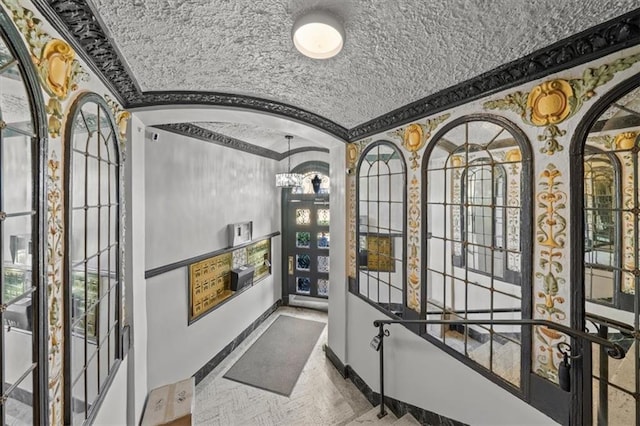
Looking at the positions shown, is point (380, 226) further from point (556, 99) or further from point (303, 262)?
point (303, 262)

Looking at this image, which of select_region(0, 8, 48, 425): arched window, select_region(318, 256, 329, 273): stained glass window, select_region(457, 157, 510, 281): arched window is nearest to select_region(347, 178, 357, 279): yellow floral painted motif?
select_region(457, 157, 510, 281): arched window

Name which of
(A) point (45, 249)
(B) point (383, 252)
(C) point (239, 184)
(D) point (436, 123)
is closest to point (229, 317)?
(C) point (239, 184)

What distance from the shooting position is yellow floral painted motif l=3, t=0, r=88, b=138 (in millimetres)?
854

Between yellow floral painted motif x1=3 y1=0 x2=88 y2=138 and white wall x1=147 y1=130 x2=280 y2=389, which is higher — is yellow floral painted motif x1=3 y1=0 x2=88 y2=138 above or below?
above

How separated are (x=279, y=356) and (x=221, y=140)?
2881 mm

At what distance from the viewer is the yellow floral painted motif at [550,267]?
133 centimetres

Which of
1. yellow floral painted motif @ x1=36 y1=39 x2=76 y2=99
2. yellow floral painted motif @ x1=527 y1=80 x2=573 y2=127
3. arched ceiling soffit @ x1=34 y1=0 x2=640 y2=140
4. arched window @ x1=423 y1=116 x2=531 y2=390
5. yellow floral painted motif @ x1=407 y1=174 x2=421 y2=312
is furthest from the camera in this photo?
yellow floral painted motif @ x1=407 y1=174 x2=421 y2=312

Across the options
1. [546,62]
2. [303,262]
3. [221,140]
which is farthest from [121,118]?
[303,262]

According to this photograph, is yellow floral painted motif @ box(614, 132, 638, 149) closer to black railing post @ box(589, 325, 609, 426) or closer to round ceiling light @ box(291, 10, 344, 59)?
black railing post @ box(589, 325, 609, 426)

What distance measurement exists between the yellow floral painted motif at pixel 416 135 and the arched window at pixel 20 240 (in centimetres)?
211

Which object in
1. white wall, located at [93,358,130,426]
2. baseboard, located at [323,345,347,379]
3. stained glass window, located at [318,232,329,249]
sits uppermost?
stained glass window, located at [318,232,329,249]

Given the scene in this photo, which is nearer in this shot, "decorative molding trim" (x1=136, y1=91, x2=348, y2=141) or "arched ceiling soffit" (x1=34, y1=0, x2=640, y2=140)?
"arched ceiling soffit" (x1=34, y1=0, x2=640, y2=140)

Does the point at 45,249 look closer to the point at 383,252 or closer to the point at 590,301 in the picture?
the point at 383,252

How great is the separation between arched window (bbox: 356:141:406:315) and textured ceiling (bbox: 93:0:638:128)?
873 mm
